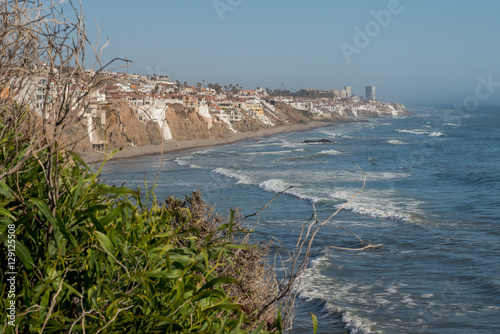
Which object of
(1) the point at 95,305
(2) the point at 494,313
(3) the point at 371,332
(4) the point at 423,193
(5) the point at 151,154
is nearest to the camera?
(1) the point at 95,305

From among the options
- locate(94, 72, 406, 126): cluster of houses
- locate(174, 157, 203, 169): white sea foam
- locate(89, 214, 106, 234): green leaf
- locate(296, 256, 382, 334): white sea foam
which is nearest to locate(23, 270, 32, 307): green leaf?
locate(89, 214, 106, 234): green leaf

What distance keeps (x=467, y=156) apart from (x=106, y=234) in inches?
1956

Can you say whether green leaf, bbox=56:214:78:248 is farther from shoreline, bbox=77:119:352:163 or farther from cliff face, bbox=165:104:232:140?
cliff face, bbox=165:104:232:140

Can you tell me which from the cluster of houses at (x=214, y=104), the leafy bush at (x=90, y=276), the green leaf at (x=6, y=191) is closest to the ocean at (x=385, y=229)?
the leafy bush at (x=90, y=276)

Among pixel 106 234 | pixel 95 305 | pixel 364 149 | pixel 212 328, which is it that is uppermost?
pixel 106 234

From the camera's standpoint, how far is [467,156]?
48.2m

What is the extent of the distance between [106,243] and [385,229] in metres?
17.1

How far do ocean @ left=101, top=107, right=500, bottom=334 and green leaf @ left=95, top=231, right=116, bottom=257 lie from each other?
2.78 feet

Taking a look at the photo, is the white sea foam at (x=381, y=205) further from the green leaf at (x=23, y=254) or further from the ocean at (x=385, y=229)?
the green leaf at (x=23, y=254)

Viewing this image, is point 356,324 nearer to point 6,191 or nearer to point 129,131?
point 6,191

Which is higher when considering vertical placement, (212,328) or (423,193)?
(212,328)

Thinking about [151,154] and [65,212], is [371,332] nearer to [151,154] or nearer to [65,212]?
[65,212]

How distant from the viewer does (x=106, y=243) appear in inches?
88.6

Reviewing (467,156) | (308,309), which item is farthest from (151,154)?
(308,309)
